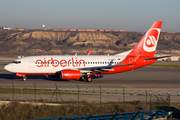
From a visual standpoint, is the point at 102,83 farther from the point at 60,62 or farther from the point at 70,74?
the point at 60,62

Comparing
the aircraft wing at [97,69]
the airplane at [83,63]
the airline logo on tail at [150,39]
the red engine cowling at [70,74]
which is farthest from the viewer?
the airline logo on tail at [150,39]

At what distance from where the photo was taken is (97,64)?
150ft

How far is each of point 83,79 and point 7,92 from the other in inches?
645

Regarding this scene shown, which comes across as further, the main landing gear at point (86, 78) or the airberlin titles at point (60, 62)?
the main landing gear at point (86, 78)

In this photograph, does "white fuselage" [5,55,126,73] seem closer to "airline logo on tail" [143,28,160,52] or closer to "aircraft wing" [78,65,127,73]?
"aircraft wing" [78,65,127,73]

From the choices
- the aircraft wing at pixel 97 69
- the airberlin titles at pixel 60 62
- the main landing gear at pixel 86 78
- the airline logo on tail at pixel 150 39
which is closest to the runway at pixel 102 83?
the main landing gear at pixel 86 78

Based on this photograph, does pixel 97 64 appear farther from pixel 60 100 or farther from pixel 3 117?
pixel 3 117

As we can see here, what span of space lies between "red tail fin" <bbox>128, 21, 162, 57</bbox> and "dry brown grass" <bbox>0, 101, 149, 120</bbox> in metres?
24.0

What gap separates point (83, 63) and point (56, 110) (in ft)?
76.7

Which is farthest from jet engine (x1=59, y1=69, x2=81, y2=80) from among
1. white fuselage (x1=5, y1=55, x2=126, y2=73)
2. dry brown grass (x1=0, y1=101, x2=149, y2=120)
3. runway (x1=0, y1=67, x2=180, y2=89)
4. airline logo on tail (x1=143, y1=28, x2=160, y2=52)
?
dry brown grass (x1=0, y1=101, x2=149, y2=120)

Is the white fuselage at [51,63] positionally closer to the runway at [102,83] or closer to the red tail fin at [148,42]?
the runway at [102,83]

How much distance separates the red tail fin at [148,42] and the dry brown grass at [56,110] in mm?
24037

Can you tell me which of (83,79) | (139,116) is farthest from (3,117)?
(83,79)

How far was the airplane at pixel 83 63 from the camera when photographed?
4341cm
